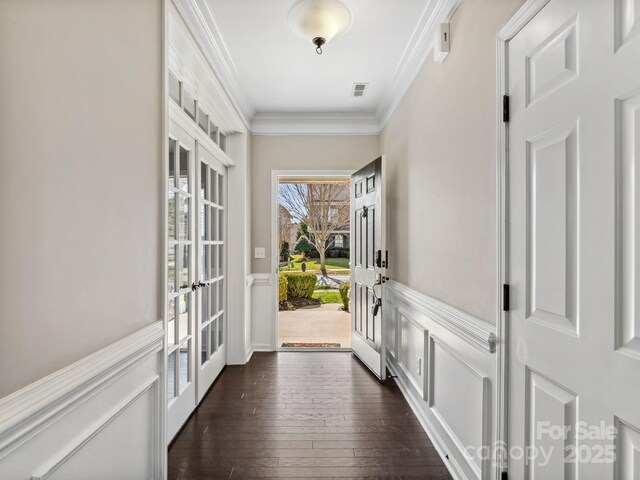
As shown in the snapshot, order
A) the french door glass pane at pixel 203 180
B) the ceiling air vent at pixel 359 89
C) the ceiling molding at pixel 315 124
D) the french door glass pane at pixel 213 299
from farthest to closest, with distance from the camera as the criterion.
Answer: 1. the ceiling molding at pixel 315 124
2. the ceiling air vent at pixel 359 89
3. the french door glass pane at pixel 213 299
4. the french door glass pane at pixel 203 180

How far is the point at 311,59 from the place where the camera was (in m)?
2.60

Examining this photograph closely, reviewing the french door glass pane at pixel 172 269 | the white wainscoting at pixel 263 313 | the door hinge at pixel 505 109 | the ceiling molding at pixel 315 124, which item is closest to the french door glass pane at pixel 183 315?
the french door glass pane at pixel 172 269

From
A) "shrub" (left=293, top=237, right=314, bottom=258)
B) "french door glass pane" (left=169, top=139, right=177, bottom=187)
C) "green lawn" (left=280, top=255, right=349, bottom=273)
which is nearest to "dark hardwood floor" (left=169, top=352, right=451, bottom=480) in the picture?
"french door glass pane" (left=169, top=139, right=177, bottom=187)

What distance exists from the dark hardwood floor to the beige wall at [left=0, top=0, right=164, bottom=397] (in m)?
1.02

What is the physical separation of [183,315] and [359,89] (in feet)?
7.96

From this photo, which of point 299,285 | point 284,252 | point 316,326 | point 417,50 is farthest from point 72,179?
point 284,252

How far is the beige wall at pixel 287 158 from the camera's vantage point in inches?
151

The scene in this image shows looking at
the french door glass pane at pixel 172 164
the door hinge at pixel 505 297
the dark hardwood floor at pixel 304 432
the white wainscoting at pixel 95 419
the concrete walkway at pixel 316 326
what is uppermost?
the french door glass pane at pixel 172 164

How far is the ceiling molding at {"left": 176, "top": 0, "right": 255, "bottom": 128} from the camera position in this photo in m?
1.90

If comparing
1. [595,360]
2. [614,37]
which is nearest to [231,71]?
[614,37]

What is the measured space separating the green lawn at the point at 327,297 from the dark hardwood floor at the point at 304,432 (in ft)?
14.3

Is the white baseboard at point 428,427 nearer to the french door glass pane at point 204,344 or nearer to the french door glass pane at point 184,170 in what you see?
the french door glass pane at point 204,344

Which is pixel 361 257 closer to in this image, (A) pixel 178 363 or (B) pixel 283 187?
(A) pixel 178 363

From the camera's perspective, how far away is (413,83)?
2598 millimetres
